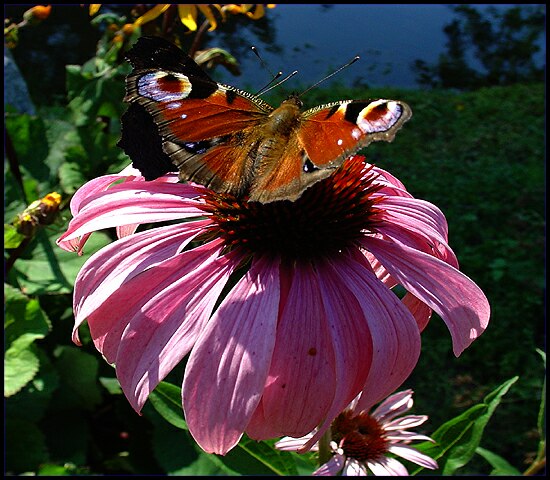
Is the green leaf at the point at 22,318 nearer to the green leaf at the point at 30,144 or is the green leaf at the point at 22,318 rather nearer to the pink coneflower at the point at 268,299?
the green leaf at the point at 30,144

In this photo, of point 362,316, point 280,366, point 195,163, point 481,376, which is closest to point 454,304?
point 362,316

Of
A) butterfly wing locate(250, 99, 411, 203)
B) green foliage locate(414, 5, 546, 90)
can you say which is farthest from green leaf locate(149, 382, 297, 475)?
green foliage locate(414, 5, 546, 90)

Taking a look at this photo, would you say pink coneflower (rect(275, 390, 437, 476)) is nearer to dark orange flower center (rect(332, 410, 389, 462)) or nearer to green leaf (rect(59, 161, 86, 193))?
dark orange flower center (rect(332, 410, 389, 462))

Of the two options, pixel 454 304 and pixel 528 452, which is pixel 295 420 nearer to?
pixel 454 304

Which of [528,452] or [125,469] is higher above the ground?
[125,469]

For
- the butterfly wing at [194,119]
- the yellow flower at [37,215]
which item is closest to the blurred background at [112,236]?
the yellow flower at [37,215]

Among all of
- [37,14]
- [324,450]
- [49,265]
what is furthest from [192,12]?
[324,450]

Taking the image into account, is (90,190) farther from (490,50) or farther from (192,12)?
(490,50)
